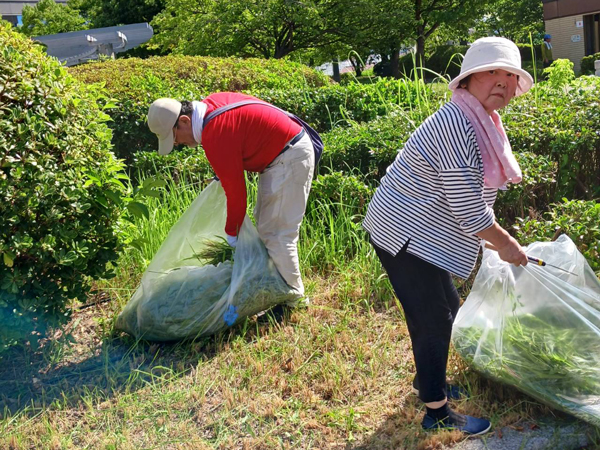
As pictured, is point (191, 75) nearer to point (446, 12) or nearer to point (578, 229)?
point (578, 229)

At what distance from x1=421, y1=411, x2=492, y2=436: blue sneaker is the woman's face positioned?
1274mm

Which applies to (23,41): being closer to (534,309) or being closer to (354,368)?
(354,368)

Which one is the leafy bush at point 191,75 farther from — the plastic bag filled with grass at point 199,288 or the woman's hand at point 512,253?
the woman's hand at point 512,253

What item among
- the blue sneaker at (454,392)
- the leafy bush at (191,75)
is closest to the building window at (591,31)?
the leafy bush at (191,75)

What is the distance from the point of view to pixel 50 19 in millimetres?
27391

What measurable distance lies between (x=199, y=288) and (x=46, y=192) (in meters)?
0.95

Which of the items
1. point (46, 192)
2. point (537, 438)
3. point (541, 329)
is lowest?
point (537, 438)

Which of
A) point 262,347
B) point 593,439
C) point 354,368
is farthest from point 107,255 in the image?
point 593,439

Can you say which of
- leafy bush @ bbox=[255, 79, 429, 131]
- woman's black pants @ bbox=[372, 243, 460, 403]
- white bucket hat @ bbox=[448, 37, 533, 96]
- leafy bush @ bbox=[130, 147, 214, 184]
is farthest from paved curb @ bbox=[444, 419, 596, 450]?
leafy bush @ bbox=[255, 79, 429, 131]

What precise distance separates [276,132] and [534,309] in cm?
163

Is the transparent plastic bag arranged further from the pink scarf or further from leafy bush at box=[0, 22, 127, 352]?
leafy bush at box=[0, 22, 127, 352]

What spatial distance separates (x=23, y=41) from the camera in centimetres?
344

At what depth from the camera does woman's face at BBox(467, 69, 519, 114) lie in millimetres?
2377

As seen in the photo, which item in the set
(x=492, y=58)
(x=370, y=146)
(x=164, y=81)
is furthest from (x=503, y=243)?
(x=164, y=81)
